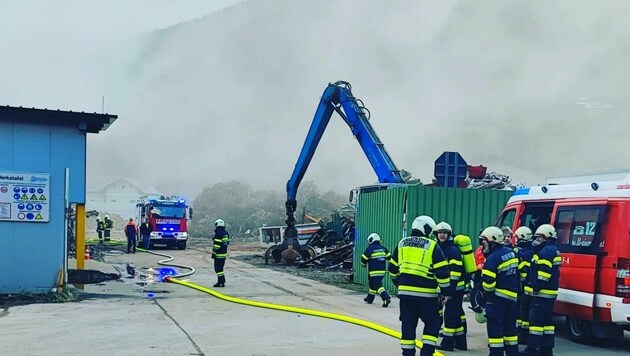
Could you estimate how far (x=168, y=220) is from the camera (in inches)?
1170

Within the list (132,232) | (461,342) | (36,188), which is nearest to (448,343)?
(461,342)

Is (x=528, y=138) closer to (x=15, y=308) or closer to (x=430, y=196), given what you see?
(x=430, y=196)

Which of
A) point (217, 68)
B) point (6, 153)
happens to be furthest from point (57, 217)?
point (217, 68)

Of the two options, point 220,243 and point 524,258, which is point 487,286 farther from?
point 220,243

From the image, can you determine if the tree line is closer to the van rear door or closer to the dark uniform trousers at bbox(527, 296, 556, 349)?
the van rear door

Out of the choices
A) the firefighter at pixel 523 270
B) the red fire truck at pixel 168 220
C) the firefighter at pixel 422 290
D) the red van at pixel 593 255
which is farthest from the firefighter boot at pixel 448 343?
the red fire truck at pixel 168 220

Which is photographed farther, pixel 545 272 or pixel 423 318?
pixel 545 272

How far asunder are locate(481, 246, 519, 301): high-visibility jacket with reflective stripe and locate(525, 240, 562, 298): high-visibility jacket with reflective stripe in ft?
1.97

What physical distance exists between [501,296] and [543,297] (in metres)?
0.94

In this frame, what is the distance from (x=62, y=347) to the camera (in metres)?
7.39

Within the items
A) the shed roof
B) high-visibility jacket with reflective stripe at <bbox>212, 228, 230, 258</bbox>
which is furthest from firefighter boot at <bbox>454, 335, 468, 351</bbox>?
the shed roof

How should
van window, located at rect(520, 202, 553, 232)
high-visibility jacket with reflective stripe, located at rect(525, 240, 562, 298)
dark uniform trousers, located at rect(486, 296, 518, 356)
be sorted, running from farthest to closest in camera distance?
van window, located at rect(520, 202, 553, 232), high-visibility jacket with reflective stripe, located at rect(525, 240, 562, 298), dark uniform trousers, located at rect(486, 296, 518, 356)

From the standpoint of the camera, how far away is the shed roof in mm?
11695

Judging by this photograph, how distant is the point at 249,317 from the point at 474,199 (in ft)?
18.3
